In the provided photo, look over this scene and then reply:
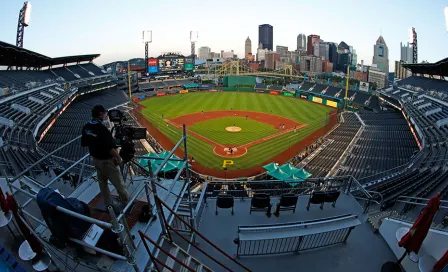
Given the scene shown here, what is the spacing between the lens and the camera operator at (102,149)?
4.33 m

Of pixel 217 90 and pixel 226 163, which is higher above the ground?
pixel 217 90

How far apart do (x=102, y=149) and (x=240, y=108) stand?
169ft

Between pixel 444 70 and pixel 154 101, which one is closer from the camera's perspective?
pixel 444 70

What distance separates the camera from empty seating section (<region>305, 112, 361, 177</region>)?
77.6ft

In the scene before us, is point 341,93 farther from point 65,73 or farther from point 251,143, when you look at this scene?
point 65,73

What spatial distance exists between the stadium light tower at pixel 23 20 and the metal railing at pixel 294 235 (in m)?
62.1

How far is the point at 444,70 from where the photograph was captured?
43656 millimetres

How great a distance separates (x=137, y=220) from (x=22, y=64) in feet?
184

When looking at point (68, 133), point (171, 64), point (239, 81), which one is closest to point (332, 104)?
point (239, 81)

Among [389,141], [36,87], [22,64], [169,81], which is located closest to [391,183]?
[389,141]

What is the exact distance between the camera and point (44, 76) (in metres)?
49.0

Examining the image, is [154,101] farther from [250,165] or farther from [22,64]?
[250,165]

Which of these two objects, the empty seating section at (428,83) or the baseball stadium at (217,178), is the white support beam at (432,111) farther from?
the empty seating section at (428,83)

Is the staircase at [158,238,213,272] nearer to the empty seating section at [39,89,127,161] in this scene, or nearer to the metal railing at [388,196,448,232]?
the metal railing at [388,196,448,232]
